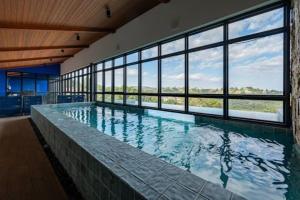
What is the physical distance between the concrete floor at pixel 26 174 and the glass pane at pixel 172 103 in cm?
367

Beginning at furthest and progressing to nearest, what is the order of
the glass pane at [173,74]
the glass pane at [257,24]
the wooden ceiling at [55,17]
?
1. the glass pane at [173,74]
2. the wooden ceiling at [55,17]
3. the glass pane at [257,24]

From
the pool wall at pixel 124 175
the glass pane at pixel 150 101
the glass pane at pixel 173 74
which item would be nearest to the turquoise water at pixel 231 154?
the pool wall at pixel 124 175

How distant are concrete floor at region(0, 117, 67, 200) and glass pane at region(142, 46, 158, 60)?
4.35m

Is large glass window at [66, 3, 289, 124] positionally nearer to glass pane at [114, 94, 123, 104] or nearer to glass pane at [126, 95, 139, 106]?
glass pane at [126, 95, 139, 106]

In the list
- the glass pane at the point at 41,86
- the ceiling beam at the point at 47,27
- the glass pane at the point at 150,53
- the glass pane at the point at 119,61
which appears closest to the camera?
the ceiling beam at the point at 47,27

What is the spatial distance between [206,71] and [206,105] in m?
0.88

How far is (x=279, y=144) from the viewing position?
327cm

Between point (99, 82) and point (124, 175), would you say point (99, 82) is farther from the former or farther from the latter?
point (124, 175)

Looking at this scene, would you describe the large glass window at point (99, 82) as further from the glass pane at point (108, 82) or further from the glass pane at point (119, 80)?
the glass pane at point (119, 80)

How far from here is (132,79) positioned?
816 centimetres

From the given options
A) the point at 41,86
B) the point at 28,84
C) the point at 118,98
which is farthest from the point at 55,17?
the point at 41,86

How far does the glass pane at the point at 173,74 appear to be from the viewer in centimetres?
596

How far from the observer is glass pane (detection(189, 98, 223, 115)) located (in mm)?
4867

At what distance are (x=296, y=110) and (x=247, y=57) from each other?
1695 mm
